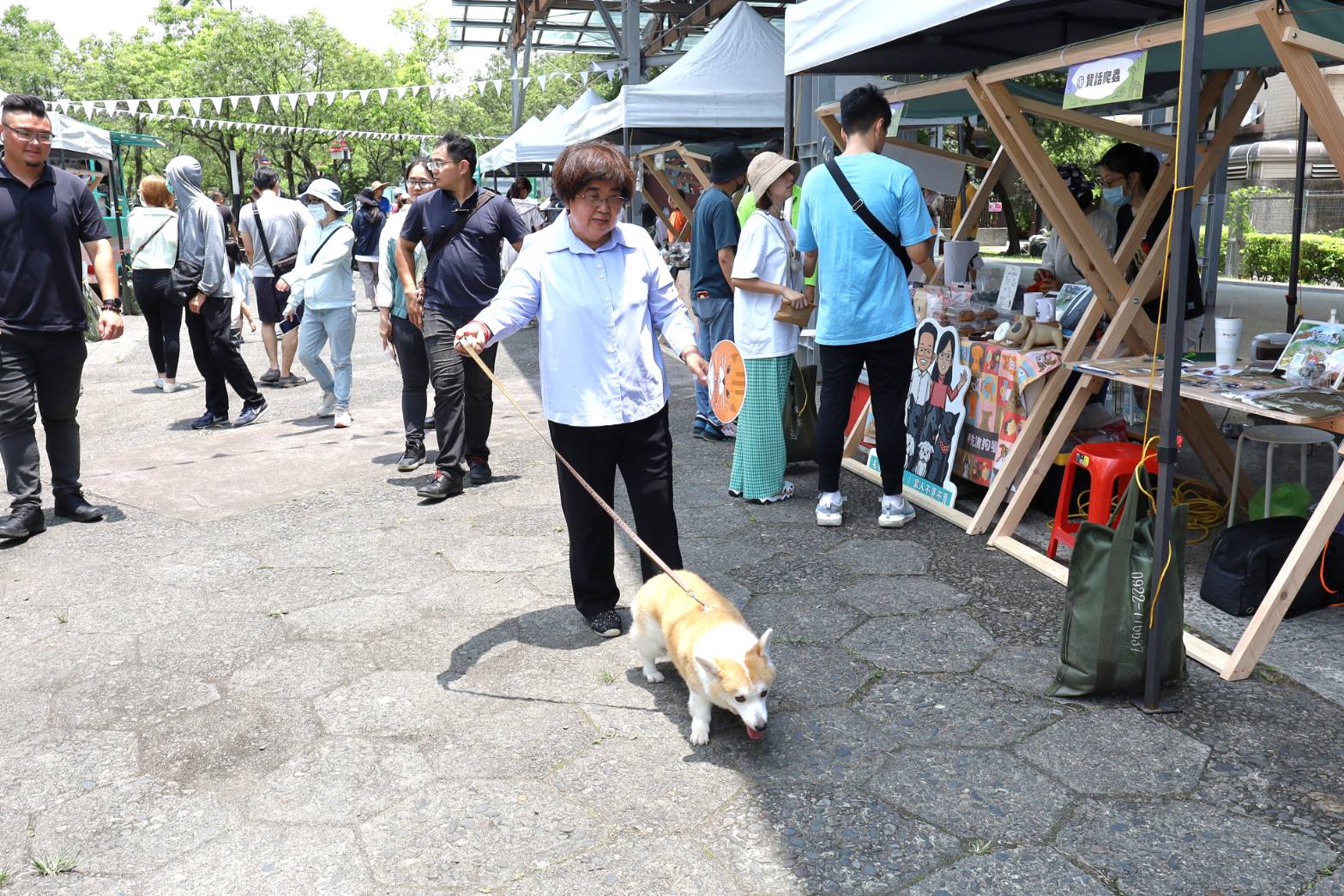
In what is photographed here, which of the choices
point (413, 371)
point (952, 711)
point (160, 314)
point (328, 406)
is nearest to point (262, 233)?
point (160, 314)

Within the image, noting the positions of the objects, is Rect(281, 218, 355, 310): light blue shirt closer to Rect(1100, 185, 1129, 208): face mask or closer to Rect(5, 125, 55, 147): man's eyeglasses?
Rect(5, 125, 55, 147): man's eyeglasses

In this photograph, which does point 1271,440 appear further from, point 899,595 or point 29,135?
point 29,135

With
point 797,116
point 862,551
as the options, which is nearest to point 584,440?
point 862,551

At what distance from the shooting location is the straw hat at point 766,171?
513cm

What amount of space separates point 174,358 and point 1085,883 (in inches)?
339

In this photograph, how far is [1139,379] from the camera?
3.92m

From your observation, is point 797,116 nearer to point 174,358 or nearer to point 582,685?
point 582,685

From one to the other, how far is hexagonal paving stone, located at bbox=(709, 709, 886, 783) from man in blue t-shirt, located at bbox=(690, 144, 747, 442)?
2.73 meters

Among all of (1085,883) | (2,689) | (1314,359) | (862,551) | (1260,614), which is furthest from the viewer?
(862,551)

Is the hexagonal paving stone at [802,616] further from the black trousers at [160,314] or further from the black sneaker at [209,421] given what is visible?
the black trousers at [160,314]

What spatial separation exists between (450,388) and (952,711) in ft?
11.0

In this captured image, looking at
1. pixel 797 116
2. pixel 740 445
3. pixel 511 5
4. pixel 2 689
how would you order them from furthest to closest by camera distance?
pixel 511 5, pixel 797 116, pixel 740 445, pixel 2 689

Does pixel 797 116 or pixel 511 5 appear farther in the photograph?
pixel 511 5

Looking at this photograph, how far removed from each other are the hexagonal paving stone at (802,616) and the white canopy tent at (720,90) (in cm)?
578
